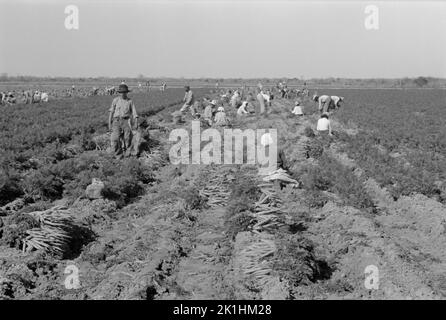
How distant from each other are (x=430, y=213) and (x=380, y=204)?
1.01 metres

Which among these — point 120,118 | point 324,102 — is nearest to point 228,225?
point 120,118

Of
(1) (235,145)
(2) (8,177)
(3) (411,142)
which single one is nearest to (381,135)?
(3) (411,142)

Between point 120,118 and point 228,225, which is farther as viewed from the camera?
point 120,118

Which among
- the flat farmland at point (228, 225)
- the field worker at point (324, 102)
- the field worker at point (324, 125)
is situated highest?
the field worker at point (324, 102)

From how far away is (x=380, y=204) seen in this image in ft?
30.7

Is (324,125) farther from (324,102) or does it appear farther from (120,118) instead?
(324,102)

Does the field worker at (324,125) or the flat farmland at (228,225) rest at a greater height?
the field worker at (324,125)

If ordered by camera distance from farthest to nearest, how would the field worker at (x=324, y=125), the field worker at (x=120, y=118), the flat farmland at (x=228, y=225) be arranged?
the field worker at (x=324, y=125), the field worker at (x=120, y=118), the flat farmland at (x=228, y=225)

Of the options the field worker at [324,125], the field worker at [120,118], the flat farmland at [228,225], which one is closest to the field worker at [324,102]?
the field worker at [324,125]

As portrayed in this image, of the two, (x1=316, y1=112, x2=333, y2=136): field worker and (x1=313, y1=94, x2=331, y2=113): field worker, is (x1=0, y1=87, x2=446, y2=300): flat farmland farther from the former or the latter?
(x1=313, y1=94, x2=331, y2=113): field worker

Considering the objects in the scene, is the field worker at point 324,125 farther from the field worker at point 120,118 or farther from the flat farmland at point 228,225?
the field worker at point 120,118
